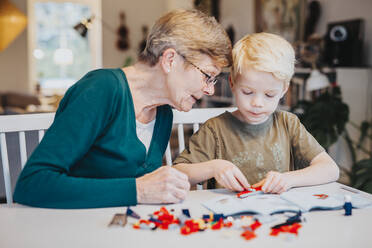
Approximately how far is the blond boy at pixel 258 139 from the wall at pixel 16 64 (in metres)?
7.48

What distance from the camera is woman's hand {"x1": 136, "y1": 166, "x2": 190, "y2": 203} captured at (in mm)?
1011

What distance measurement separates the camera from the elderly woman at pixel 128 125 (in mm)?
990

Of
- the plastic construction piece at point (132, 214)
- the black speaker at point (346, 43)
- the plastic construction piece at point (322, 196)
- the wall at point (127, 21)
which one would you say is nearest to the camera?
the plastic construction piece at point (132, 214)

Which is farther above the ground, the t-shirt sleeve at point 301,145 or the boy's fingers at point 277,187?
the t-shirt sleeve at point 301,145

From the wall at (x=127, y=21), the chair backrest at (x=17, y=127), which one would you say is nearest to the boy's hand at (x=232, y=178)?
the chair backrest at (x=17, y=127)

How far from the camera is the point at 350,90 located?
3.53 meters

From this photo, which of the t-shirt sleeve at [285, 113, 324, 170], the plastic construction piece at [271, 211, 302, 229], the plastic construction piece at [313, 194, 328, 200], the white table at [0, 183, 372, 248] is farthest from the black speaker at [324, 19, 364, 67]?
the plastic construction piece at [271, 211, 302, 229]

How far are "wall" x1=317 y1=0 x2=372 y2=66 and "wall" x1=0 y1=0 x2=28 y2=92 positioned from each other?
5.87 m

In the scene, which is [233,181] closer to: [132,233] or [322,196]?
[322,196]

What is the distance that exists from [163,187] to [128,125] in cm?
24

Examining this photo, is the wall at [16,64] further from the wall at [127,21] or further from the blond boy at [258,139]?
the blond boy at [258,139]

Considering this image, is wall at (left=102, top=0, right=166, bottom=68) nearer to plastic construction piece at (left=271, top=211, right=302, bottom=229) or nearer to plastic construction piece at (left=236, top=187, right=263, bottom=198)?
plastic construction piece at (left=236, top=187, right=263, bottom=198)

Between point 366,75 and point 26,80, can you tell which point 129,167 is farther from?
point 26,80

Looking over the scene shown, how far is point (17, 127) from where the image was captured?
1265 mm
